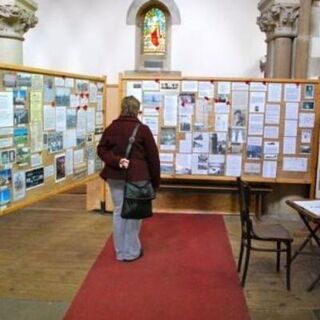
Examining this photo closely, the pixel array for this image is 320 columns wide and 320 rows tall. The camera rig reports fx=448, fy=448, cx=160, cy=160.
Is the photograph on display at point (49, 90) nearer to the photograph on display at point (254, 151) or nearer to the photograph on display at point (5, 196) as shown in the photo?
the photograph on display at point (5, 196)

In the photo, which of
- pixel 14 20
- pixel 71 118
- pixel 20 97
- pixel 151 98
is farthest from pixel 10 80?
pixel 14 20

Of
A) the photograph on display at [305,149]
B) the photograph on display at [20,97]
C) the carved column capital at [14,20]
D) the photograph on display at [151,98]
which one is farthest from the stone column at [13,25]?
the photograph on display at [305,149]

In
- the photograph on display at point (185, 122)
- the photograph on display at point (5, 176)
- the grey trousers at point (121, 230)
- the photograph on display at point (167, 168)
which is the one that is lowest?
the grey trousers at point (121, 230)

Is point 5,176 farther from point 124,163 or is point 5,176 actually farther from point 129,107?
point 129,107

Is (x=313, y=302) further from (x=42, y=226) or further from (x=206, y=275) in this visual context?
(x=42, y=226)

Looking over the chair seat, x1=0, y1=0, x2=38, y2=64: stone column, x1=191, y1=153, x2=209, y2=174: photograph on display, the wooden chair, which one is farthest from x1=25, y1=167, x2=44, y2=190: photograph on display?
x1=0, y1=0, x2=38, y2=64: stone column

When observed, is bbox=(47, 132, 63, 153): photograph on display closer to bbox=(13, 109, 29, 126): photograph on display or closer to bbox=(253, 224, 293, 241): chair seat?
bbox=(13, 109, 29, 126): photograph on display

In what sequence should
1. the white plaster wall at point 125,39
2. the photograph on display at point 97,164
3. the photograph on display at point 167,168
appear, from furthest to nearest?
the white plaster wall at point 125,39, the photograph on display at point 167,168, the photograph on display at point 97,164

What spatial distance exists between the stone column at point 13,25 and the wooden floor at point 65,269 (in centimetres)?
218

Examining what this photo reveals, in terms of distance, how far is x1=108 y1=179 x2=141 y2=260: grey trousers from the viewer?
12.2 feet

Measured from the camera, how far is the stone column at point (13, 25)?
18.8 ft

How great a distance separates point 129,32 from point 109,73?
2.66 ft

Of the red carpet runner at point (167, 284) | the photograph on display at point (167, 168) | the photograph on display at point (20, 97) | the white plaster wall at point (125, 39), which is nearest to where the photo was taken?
the red carpet runner at point (167, 284)

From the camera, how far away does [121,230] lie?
3.80m
